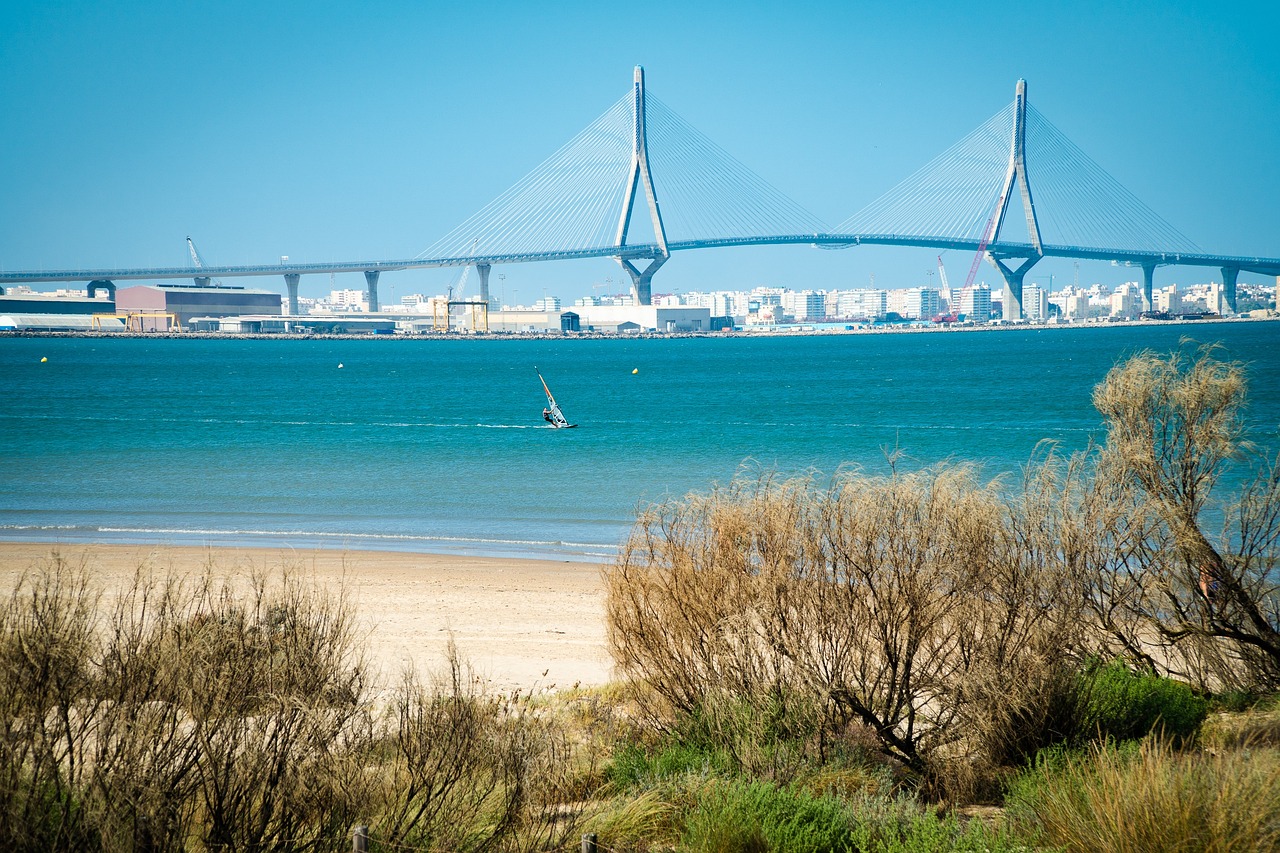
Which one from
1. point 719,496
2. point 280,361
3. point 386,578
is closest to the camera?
point 719,496

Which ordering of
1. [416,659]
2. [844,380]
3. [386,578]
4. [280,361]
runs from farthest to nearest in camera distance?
[280,361]
[844,380]
[386,578]
[416,659]

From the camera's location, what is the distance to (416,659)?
343 inches

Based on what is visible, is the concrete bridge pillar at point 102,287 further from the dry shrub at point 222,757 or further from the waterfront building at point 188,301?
the dry shrub at point 222,757

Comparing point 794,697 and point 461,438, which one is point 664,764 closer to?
point 794,697

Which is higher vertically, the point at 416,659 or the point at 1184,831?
the point at 1184,831

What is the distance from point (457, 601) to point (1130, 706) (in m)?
6.73

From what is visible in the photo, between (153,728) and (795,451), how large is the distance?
23.9m

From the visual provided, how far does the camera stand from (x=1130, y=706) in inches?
242

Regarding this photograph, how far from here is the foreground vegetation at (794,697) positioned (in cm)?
402

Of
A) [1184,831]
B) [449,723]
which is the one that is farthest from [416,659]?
[1184,831]

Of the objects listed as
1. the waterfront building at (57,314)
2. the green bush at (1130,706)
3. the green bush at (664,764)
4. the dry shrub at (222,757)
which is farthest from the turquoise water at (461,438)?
the waterfront building at (57,314)

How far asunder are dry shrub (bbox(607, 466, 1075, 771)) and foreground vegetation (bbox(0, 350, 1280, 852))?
0.05 feet

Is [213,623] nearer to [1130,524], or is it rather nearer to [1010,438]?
[1130,524]

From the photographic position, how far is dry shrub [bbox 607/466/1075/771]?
563cm
